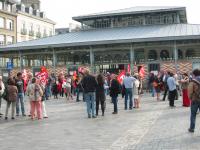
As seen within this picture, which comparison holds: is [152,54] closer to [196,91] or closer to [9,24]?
[196,91]

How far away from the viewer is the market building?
34.4 metres

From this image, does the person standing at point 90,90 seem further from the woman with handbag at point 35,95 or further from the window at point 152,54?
the window at point 152,54

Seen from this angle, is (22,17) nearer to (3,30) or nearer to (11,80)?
(3,30)

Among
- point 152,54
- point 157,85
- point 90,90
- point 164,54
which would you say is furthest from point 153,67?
point 90,90

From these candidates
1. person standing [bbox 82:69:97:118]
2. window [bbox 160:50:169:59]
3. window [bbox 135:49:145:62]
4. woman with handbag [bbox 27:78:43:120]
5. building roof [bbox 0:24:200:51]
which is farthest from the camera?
window [bbox 135:49:145:62]

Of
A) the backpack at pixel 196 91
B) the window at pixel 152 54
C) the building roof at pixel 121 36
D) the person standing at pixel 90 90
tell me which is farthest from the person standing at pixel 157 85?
the backpack at pixel 196 91

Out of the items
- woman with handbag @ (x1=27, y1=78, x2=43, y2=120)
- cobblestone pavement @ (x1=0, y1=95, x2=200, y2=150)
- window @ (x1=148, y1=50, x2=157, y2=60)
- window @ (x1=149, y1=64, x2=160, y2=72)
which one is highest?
window @ (x1=148, y1=50, x2=157, y2=60)

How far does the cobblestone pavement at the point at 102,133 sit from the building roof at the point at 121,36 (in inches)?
752

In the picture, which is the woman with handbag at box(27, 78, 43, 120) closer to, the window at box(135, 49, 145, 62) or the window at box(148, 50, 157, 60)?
the window at box(135, 49, 145, 62)

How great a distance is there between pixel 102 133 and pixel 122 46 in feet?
82.1

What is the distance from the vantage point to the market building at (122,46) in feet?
113

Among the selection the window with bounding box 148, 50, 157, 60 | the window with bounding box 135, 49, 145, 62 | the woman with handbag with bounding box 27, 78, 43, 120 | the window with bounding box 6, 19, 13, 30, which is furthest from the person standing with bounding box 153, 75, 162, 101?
the window with bounding box 6, 19, 13, 30

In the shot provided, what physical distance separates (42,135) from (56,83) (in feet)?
57.4

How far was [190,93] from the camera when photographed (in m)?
10.6
